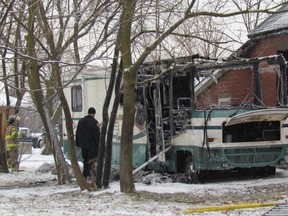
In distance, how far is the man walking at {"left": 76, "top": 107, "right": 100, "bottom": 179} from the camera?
41.7 feet

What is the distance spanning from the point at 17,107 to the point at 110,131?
6.84 metres

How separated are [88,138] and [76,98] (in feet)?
9.48

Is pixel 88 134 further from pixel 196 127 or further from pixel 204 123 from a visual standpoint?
pixel 204 123

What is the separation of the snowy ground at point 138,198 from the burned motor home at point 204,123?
2.03 feet

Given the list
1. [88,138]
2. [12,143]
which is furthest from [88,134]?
[12,143]

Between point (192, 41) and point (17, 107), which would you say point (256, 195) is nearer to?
point (192, 41)

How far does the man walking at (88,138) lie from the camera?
1270 centimetres

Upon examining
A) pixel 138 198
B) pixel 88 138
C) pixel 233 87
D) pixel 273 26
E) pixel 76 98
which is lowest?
pixel 138 198

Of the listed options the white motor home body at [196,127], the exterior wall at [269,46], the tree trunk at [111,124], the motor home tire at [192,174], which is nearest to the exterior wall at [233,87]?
the exterior wall at [269,46]

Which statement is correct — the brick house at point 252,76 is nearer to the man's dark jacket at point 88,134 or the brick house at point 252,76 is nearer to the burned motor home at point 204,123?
the burned motor home at point 204,123

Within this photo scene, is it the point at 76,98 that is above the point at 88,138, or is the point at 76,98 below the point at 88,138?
above

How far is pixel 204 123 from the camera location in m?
12.0

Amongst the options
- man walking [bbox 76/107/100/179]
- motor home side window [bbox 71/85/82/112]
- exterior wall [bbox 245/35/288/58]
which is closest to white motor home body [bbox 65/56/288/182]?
man walking [bbox 76/107/100/179]

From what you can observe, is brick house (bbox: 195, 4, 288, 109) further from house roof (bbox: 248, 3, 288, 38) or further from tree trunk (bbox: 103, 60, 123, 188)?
tree trunk (bbox: 103, 60, 123, 188)
